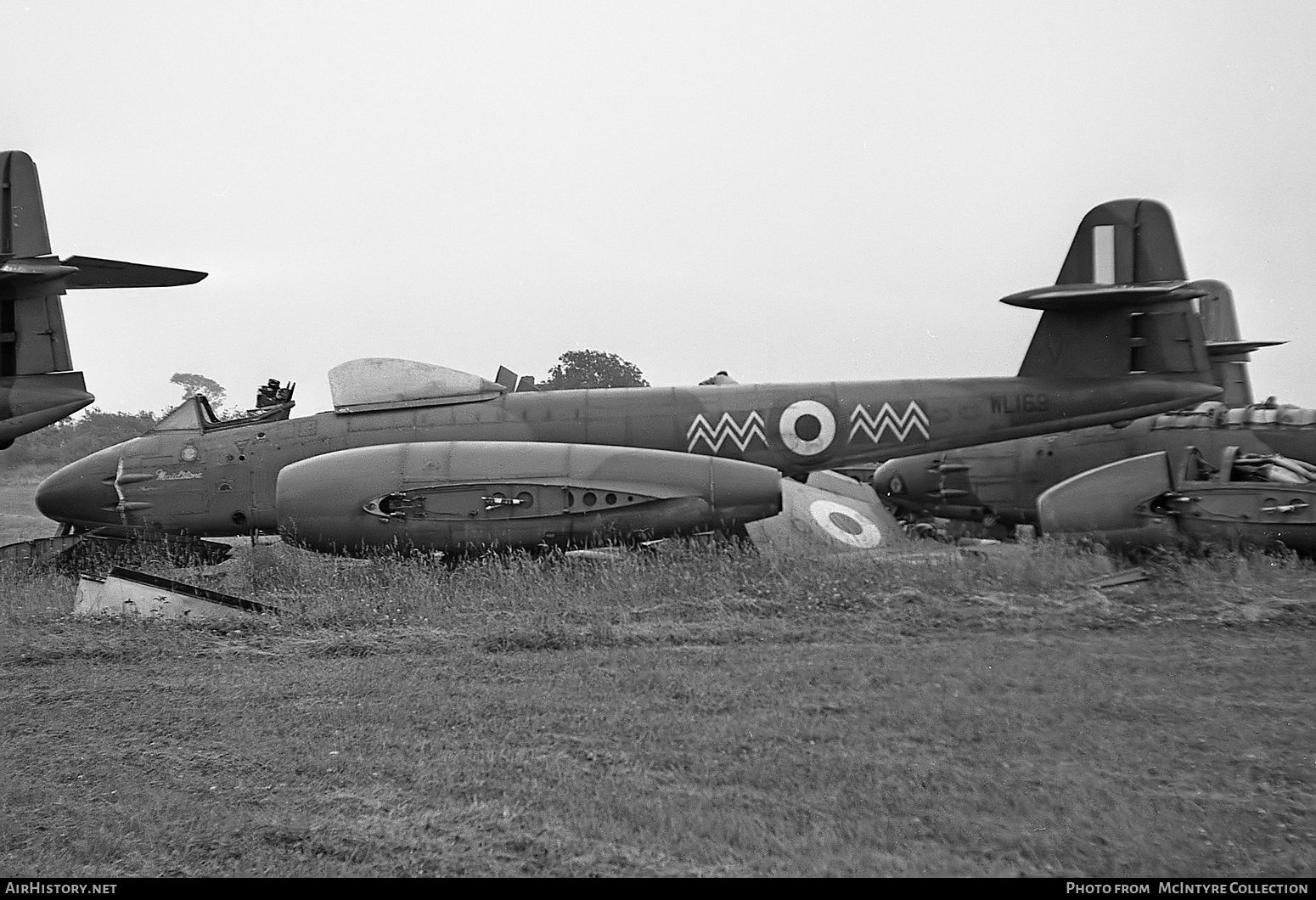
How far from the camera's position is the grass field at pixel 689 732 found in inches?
139

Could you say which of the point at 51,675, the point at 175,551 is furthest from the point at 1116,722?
the point at 175,551

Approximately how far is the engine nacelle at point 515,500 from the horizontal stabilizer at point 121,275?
151 inches

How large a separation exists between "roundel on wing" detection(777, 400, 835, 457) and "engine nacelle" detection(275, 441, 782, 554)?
1.78 meters

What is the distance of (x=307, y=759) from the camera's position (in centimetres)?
459

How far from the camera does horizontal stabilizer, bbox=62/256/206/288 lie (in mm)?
11477

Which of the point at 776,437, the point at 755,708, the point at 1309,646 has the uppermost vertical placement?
the point at 776,437

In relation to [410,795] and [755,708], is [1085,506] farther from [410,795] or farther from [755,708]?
[410,795]

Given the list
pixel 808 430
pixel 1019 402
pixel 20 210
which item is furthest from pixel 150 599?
pixel 1019 402

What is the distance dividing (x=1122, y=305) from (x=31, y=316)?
12.6 meters

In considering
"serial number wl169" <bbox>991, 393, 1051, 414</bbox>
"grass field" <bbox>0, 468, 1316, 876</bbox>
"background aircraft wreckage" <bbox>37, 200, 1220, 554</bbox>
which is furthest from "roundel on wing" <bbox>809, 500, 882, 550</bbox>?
"grass field" <bbox>0, 468, 1316, 876</bbox>

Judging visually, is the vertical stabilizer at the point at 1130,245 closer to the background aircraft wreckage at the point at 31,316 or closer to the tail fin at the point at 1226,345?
the tail fin at the point at 1226,345

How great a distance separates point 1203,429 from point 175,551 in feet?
41.0

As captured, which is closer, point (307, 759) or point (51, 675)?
point (307, 759)

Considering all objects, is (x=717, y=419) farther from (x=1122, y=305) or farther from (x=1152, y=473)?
(x=1122, y=305)
